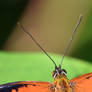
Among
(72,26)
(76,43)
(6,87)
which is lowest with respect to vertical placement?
(6,87)

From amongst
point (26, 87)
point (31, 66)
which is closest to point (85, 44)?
point (31, 66)

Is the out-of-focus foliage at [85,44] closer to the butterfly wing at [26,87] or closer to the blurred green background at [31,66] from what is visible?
the blurred green background at [31,66]

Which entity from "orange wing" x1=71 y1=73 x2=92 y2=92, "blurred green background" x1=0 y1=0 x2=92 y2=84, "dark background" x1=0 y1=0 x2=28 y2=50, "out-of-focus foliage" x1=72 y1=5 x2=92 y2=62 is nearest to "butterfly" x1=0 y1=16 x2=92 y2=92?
"orange wing" x1=71 y1=73 x2=92 y2=92

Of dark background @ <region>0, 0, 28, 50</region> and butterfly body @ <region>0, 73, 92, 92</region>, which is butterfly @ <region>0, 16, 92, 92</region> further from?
dark background @ <region>0, 0, 28, 50</region>

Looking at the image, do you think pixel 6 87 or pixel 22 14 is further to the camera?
pixel 22 14

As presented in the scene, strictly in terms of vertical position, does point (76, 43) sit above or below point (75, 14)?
below

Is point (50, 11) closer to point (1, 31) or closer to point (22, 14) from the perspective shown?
point (22, 14)

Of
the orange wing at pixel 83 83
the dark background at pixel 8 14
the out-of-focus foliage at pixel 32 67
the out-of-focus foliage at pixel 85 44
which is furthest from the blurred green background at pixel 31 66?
the dark background at pixel 8 14

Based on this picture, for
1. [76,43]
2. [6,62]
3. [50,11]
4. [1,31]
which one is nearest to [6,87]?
[6,62]
